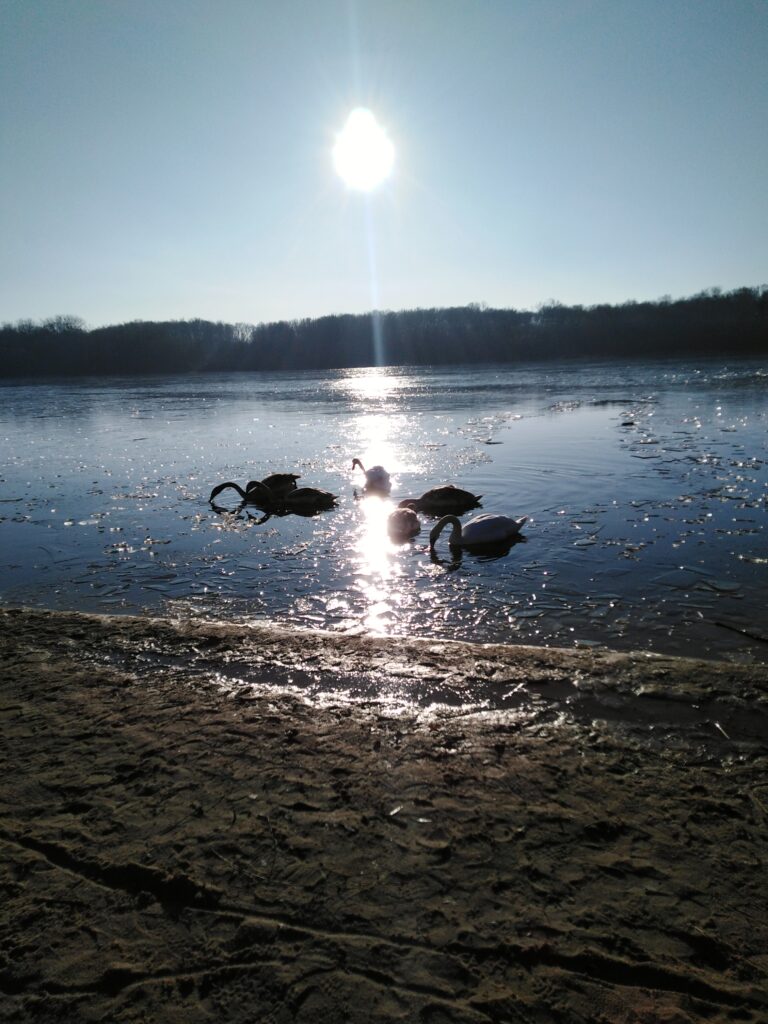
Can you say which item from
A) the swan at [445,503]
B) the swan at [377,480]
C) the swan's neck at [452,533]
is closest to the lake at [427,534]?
the swan's neck at [452,533]

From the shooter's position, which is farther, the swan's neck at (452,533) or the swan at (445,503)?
the swan at (445,503)

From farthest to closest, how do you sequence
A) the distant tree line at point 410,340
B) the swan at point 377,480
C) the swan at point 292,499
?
the distant tree line at point 410,340 → the swan at point 377,480 → the swan at point 292,499

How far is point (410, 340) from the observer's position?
96625 millimetres

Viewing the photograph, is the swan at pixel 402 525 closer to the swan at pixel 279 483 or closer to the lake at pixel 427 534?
the lake at pixel 427 534

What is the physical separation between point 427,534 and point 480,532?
1.06 meters

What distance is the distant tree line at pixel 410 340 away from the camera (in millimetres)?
79875

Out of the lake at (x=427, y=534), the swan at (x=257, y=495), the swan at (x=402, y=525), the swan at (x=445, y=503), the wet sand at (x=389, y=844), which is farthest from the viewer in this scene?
the swan at (x=257, y=495)

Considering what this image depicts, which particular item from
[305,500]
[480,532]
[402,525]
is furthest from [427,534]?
[305,500]

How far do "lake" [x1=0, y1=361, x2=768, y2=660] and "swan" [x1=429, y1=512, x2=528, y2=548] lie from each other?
0.68 ft

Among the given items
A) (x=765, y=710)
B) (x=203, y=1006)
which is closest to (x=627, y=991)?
(x=203, y=1006)

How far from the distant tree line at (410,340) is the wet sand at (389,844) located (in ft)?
257

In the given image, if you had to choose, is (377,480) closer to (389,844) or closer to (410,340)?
(389,844)

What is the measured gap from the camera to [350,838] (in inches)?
100

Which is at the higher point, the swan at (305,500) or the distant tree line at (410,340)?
the distant tree line at (410,340)
